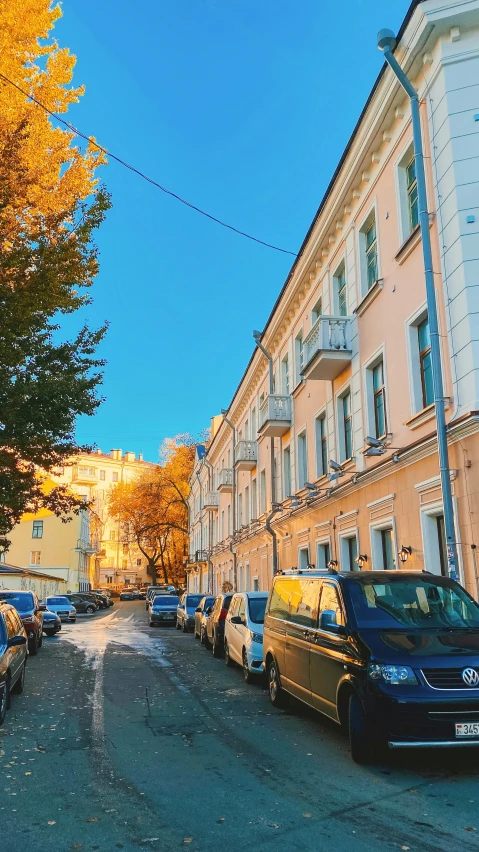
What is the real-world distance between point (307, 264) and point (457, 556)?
1177 centimetres

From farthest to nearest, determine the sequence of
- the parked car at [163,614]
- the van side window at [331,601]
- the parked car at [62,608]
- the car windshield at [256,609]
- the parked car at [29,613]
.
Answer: the parked car at [62,608]
the parked car at [163,614]
the parked car at [29,613]
the car windshield at [256,609]
the van side window at [331,601]

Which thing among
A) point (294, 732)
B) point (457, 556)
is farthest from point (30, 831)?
point (457, 556)

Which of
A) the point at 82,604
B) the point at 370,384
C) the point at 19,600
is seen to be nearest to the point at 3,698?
the point at 370,384

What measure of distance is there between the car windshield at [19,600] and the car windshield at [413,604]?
565 inches

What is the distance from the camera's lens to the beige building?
60562 mm

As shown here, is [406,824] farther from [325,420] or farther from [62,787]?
[325,420]

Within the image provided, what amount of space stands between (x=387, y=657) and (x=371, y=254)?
452 inches

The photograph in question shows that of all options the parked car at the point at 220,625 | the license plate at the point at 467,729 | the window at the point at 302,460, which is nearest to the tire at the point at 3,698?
the license plate at the point at 467,729

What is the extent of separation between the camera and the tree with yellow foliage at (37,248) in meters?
13.0

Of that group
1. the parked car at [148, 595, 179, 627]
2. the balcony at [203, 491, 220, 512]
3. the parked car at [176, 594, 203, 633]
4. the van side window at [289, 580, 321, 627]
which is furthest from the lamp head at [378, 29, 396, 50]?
the balcony at [203, 491, 220, 512]

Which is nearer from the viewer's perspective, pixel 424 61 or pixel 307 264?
pixel 424 61

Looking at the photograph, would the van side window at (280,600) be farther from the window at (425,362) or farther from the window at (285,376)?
the window at (285,376)

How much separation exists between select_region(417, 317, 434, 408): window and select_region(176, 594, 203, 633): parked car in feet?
60.2

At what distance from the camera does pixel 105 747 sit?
6.97 m
